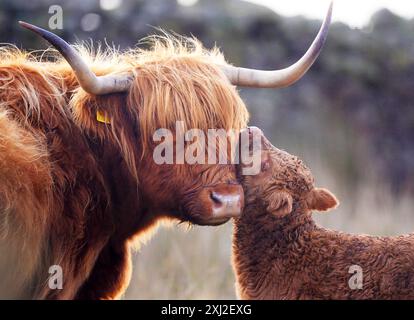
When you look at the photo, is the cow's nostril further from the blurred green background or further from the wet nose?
the blurred green background

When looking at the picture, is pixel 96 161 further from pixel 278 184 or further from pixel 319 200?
pixel 319 200

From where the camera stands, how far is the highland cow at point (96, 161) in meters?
4.29

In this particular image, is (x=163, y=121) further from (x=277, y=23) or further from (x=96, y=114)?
(x=277, y=23)

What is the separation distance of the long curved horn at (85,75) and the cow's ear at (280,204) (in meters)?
0.98

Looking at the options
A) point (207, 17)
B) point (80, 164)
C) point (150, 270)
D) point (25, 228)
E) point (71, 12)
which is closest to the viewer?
point (25, 228)

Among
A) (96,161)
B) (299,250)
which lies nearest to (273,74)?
(299,250)

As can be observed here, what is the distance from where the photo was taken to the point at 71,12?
13102mm

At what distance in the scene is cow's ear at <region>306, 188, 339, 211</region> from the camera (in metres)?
4.89

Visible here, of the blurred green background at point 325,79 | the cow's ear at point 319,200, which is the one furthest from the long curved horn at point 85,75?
the blurred green background at point 325,79

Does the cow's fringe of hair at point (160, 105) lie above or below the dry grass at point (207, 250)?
above

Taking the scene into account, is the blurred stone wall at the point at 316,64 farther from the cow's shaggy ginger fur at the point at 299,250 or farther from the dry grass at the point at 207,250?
the cow's shaggy ginger fur at the point at 299,250
